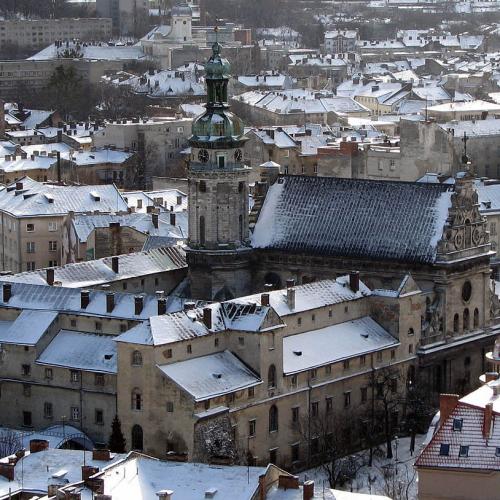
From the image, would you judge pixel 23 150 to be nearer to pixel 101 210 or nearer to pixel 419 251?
pixel 101 210

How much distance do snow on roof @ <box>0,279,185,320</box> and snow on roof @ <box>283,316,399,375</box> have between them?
5.66 metres

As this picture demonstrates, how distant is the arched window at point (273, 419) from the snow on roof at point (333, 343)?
6.10 feet

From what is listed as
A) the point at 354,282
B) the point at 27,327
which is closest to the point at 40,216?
the point at 354,282

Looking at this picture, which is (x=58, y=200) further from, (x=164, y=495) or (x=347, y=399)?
(x=164, y=495)

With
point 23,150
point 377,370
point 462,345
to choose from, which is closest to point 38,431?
point 377,370

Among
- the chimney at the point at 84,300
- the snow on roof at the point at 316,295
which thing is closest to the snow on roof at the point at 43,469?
the chimney at the point at 84,300

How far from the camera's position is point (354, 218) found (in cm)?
11069

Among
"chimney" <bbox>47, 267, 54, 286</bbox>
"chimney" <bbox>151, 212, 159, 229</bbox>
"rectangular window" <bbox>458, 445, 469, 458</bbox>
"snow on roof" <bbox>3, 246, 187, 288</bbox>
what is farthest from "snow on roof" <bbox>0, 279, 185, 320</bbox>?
"rectangular window" <bbox>458, 445, 469, 458</bbox>

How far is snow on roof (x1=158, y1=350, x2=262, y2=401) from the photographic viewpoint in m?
91.0

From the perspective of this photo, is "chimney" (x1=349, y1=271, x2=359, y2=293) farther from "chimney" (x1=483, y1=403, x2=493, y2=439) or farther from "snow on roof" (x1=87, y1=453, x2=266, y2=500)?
"chimney" (x1=483, y1=403, x2=493, y2=439)

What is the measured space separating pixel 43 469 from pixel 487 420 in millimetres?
16937

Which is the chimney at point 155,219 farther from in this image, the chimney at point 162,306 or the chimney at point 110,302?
the chimney at point 162,306

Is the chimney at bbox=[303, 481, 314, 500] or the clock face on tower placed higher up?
the clock face on tower

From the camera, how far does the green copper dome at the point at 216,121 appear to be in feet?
362
